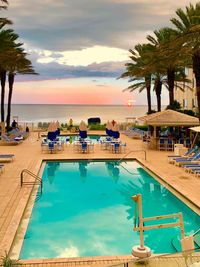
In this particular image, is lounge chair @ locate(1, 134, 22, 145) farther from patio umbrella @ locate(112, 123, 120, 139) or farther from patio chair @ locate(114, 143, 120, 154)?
patio chair @ locate(114, 143, 120, 154)

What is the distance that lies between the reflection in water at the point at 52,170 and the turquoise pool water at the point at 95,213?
0.04 m

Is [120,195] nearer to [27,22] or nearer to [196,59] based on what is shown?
[196,59]

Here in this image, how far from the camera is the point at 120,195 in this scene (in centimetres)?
1396

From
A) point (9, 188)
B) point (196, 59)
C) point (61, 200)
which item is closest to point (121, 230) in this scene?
point (61, 200)

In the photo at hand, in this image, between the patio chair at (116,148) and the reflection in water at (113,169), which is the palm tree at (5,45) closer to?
the patio chair at (116,148)

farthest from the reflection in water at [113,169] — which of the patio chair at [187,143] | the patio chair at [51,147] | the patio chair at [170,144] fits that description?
the patio chair at [187,143]

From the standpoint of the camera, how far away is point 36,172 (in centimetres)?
1669

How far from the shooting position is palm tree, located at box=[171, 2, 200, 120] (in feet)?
66.4

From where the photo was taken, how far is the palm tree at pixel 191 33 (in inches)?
796

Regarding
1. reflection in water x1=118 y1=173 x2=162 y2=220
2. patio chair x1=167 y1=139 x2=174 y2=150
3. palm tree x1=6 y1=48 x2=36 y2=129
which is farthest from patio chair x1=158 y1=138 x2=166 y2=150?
palm tree x1=6 y1=48 x2=36 y2=129

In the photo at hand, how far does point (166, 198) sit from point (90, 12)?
1667 centimetres

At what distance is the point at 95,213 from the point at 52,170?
23.9ft

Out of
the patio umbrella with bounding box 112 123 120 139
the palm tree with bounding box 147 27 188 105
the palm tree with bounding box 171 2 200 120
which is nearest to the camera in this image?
the palm tree with bounding box 171 2 200 120

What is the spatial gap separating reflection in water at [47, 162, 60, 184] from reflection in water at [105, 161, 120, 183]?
2636 mm
